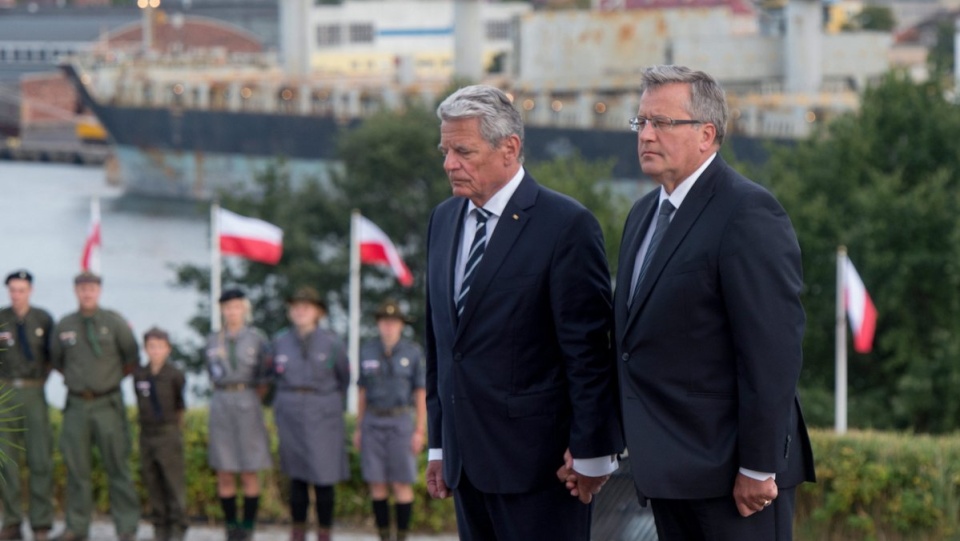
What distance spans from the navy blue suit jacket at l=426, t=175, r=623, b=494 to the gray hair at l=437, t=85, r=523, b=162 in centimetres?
19

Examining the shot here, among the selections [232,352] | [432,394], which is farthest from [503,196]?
[232,352]

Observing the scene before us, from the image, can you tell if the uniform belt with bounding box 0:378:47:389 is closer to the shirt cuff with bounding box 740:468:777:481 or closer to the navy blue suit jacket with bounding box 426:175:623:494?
the navy blue suit jacket with bounding box 426:175:623:494

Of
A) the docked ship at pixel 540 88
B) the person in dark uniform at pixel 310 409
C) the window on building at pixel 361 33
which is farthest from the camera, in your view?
the window on building at pixel 361 33

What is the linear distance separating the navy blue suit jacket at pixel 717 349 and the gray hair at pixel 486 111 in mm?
528

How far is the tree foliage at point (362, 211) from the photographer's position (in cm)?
2681

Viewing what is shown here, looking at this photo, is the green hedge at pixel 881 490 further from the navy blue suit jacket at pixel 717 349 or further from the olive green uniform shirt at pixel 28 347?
the olive green uniform shirt at pixel 28 347

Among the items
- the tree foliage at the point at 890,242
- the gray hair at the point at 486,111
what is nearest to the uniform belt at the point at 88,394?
the gray hair at the point at 486,111

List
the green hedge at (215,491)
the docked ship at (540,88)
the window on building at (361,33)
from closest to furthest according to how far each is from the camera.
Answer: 1. the green hedge at (215,491)
2. the docked ship at (540,88)
3. the window on building at (361,33)

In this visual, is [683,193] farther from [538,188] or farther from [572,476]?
[572,476]

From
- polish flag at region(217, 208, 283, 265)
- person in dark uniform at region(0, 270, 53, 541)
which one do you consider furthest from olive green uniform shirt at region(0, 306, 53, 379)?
polish flag at region(217, 208, 283, 265)

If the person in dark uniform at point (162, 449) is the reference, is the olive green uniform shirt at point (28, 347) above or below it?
above

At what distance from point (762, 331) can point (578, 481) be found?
686 millimetres

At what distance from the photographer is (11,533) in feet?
25.5

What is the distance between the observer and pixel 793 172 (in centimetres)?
2738
